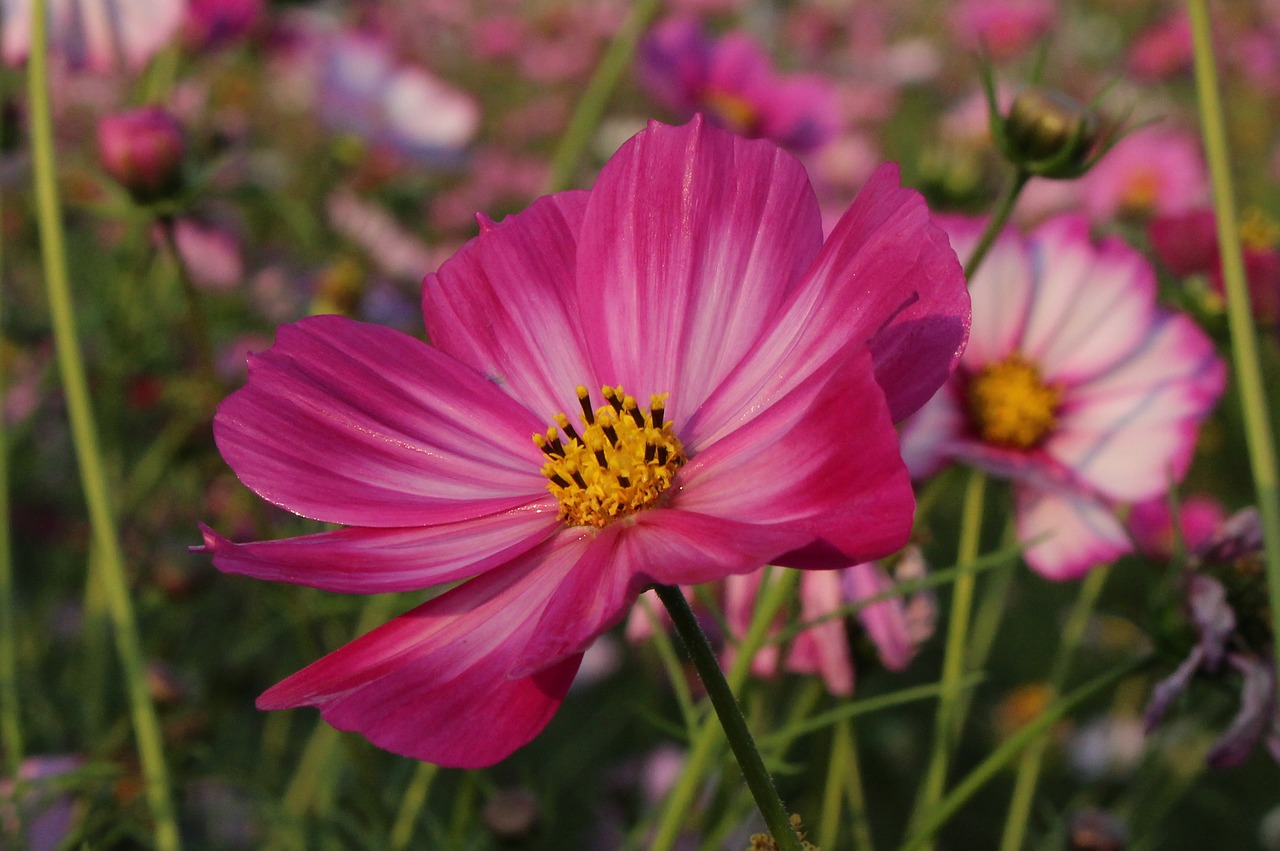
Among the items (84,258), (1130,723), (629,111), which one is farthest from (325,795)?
(629,111)

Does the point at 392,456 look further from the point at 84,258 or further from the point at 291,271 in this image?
the point at 84,258

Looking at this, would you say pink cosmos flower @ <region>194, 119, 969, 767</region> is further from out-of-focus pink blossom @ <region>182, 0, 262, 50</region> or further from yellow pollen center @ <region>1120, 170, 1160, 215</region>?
yellow pollen center @ <region>1120, 170, 1160, 215</region>

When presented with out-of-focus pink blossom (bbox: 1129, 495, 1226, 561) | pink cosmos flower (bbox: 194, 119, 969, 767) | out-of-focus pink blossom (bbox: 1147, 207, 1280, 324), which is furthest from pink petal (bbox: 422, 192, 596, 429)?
out-of-focus pink blossom (bbox: 1129, 495, 1226, 561)

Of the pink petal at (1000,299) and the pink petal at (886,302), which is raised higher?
the pink petal at (886,302)

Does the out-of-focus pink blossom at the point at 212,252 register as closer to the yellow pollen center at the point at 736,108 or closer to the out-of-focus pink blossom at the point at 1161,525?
the yellow pollen center at the point at 736,108

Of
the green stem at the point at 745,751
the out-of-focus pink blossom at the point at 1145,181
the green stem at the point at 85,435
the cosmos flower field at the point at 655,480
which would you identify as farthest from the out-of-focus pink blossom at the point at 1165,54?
the green stem at the point at 745,751

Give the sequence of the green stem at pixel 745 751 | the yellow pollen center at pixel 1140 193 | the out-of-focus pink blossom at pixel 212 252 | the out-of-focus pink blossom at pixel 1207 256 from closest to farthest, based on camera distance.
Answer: the green stem at pixel 745 751
the out-of-focus pink blossom at pixel 1207 256
the yellow pollen center at pixel 1140 193
the out-of-focus pink blossom at pixel 212 252
